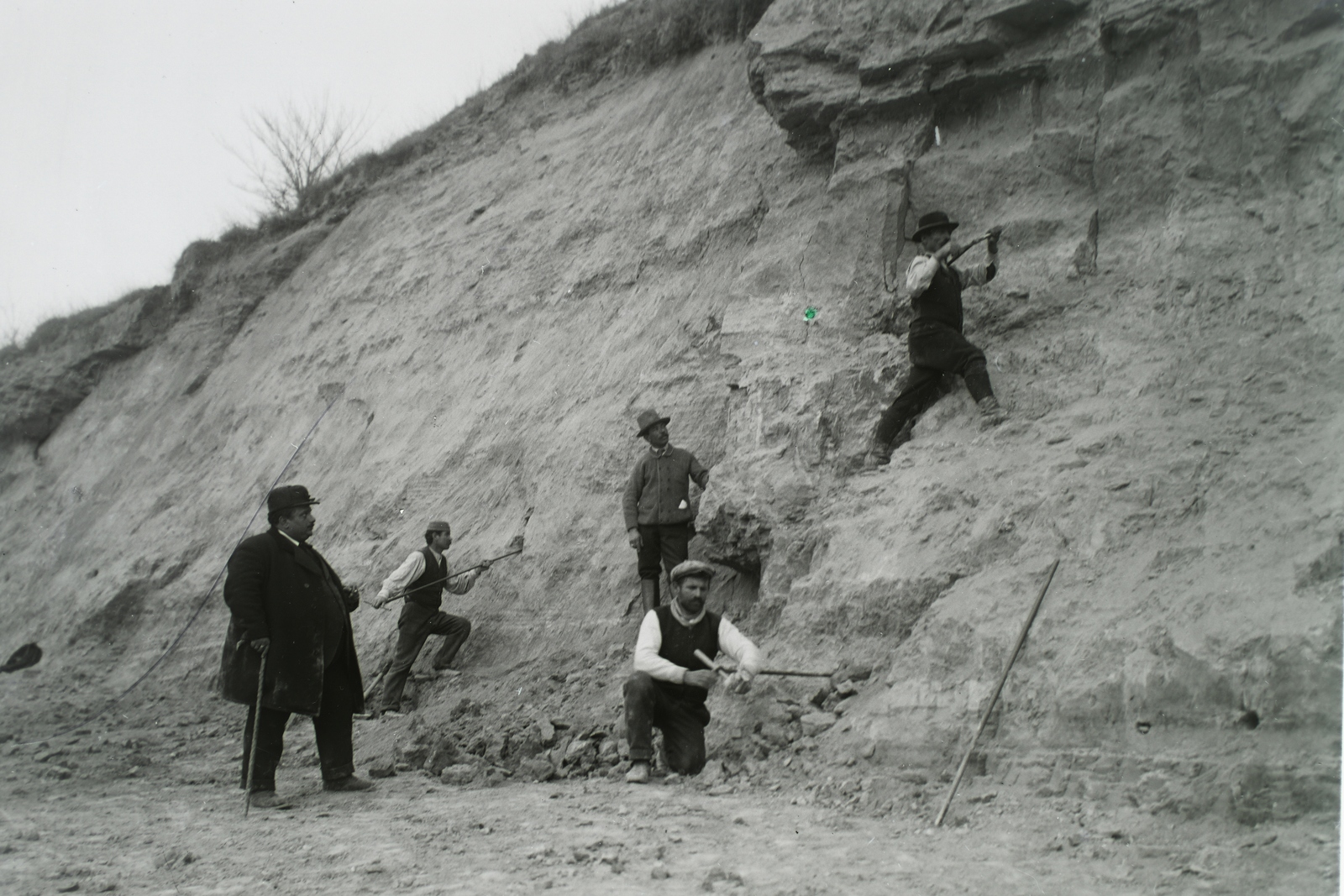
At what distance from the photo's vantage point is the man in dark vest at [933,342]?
23.6 ft

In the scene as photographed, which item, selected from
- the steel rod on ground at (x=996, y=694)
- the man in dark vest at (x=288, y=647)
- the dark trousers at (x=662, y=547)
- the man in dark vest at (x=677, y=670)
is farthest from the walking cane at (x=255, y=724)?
the steel rod on ground at (x=996, y=694)

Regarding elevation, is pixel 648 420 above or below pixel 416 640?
above

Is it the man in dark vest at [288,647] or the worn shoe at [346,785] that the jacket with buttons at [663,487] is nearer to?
the man in dark vest at [288,647]

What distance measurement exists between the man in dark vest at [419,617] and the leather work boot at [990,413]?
4196 mm

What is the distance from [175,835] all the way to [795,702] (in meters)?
3.13

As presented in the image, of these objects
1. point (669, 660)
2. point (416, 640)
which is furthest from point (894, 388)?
point (416, 640)

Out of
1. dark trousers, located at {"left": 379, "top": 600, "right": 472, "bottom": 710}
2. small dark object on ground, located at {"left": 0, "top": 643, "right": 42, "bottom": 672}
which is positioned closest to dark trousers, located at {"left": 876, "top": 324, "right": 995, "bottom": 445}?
dark trousers, located at {"left": 379, "top": 600, "right": 472, "bottom": 710}

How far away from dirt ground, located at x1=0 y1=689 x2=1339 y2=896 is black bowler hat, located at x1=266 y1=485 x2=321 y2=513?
63.1 inches

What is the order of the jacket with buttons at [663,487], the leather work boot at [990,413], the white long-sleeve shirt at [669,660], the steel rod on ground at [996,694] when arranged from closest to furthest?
1. the steel rod on ground at [996,694]
2. the white long-sleeve shirt at [669,660]
3. the leather work boot at [990,413]
4. the jacket with buttons at [663,487]

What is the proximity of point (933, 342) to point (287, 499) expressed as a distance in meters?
3.95

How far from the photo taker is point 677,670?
6.13 metres

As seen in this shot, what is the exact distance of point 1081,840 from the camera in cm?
448

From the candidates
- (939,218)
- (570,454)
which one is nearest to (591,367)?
(570,454)

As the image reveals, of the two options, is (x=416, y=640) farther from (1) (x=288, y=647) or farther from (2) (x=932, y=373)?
(2) (x=932, y=373)
